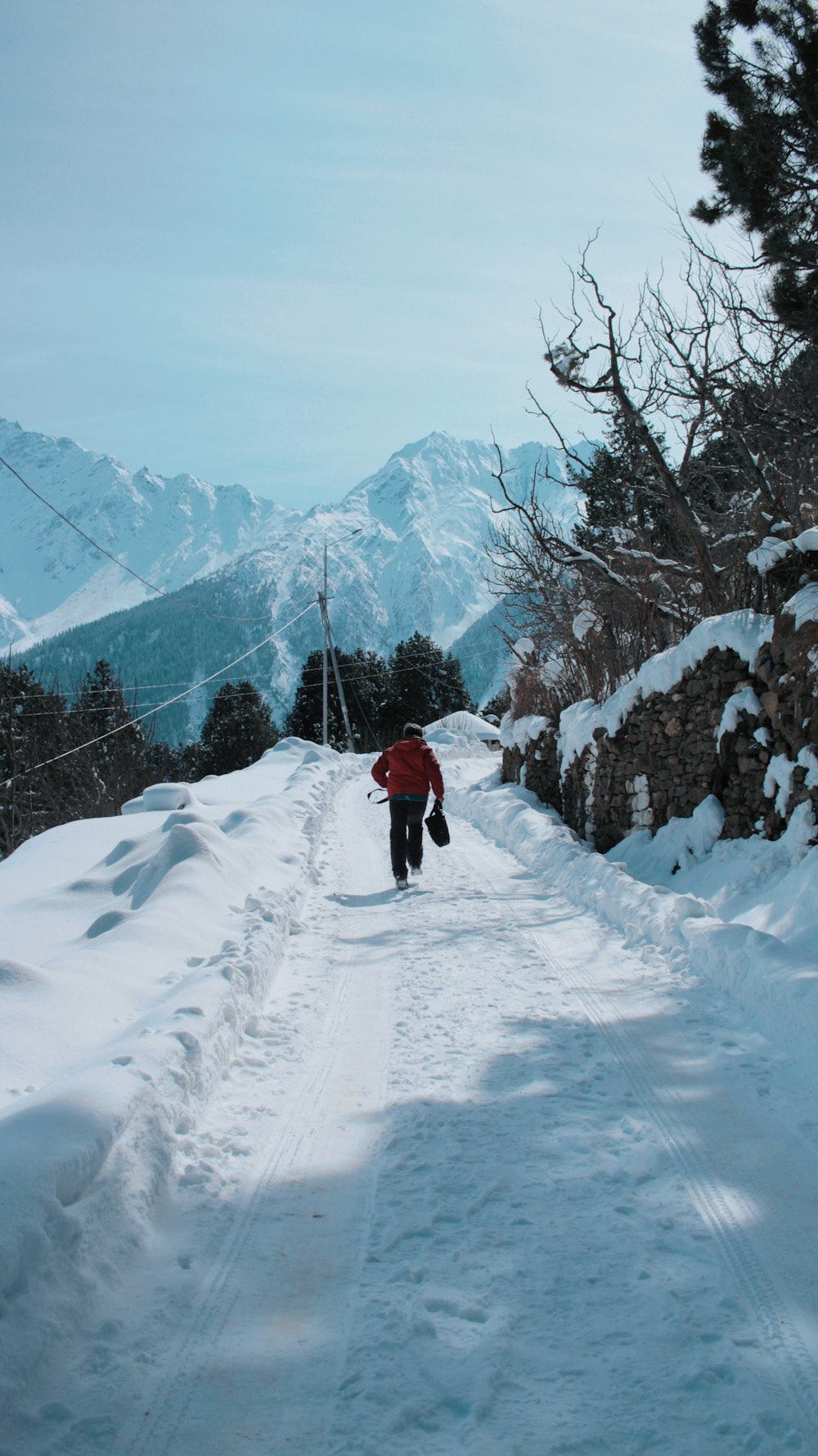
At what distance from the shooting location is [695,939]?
5992 millimetres

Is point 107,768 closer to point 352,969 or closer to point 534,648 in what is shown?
point 534,648

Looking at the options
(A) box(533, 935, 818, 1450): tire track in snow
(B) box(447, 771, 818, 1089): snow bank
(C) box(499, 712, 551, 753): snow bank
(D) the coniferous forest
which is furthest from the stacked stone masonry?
(D) the coniferous forest

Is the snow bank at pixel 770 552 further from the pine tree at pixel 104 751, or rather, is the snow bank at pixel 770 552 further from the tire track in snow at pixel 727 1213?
the pine tree at pixel 104 751

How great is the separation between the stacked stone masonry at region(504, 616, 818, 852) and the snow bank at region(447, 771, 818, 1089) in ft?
0.89

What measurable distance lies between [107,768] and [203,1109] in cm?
3838

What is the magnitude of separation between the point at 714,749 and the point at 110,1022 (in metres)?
6.23

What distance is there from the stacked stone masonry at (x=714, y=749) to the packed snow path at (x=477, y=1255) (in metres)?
3.08

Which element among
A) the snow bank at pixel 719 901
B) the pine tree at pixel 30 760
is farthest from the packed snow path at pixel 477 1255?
the pine tree at pixel 30 760

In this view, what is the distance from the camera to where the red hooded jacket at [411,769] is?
381 inches

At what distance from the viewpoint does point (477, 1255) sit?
290 cm

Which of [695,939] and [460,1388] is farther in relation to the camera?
[695,939]

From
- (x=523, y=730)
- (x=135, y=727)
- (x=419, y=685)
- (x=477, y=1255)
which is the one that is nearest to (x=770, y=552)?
(x=477, y=1255)

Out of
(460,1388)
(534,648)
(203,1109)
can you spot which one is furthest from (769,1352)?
(534,648)

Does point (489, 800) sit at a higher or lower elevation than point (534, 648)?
lower
